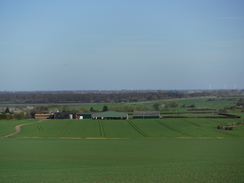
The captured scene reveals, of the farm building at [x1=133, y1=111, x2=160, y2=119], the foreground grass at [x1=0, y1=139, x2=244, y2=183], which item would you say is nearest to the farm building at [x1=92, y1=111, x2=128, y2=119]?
the farm building at [x1=133, y1=111, x2=160, y2=119]

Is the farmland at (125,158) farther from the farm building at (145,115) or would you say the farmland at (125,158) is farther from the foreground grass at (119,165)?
the farm building at (145,115)

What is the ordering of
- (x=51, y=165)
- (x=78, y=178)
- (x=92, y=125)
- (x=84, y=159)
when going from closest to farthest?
(x=78, y=178)
(x=51, y=165)
(x=84, y=159)
(x=92, y=125)

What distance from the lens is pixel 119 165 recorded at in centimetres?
2183

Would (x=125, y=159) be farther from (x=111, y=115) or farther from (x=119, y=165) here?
(x=111, y=115)

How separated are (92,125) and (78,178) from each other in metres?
43.3

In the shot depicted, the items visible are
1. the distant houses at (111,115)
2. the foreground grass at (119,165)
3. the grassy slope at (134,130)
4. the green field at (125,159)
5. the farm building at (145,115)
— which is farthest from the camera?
the distant houses at (111,115)

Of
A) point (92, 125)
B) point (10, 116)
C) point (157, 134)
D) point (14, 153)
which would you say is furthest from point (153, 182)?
point (10, 116)

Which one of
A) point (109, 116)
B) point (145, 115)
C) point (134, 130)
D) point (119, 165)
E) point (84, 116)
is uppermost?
point (119, 165)

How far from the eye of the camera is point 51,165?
22.6 metres

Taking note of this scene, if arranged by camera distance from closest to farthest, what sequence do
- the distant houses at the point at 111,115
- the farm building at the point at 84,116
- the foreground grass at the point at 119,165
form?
the foreground grass at the point at 119,165, the distant houses at the point at 111,115, the farm building at the point at 84,116

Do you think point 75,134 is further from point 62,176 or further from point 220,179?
point 220,179

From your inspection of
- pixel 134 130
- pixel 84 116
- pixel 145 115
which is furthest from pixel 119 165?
pixel 84 116

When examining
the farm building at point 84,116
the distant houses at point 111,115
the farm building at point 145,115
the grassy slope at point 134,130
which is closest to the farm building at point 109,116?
the distant houses at point 111,115

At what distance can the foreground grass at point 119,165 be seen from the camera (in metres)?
15.6
